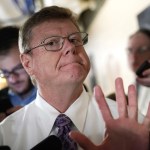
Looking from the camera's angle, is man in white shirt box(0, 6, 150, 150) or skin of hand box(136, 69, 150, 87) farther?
skin of hand box(136, 69, 150, 87)

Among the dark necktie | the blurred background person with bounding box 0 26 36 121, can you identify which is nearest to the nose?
the dark necktie

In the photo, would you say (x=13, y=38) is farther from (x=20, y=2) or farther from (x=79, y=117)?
(x=20, y=2)

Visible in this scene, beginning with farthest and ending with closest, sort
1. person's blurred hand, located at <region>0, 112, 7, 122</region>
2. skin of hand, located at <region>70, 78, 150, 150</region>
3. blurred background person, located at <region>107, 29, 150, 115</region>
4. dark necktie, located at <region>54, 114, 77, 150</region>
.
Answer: blurred background person, located at <region>107, 29, 150, 115</region>, person's blurred hand, located at <region>0, 112, 7, 122</region>, dark necktie, located at <region>54, 114, 77, 150</region>, skin of hand, located at <region>70, 78, 150, 150</region>

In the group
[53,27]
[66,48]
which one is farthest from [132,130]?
[53,27]

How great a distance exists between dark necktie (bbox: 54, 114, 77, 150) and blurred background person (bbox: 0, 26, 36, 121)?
0.48 metres

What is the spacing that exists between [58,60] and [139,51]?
121 centimetres

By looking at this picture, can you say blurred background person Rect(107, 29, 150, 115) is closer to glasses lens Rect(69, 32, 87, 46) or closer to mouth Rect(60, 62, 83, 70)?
glasses lens Rect(69, 32, 87, 46)

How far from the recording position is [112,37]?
3.19m

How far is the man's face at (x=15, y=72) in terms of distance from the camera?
1535 mm

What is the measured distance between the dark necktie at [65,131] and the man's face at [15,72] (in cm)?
51

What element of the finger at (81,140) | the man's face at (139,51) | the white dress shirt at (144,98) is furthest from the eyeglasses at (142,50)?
the finger at (81,140)

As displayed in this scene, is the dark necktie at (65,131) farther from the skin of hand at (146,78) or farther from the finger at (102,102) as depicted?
the skin of hand at (146,78)

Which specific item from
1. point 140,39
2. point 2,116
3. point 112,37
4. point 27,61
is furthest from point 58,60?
point 112,37

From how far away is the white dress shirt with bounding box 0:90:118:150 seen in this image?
109cm
